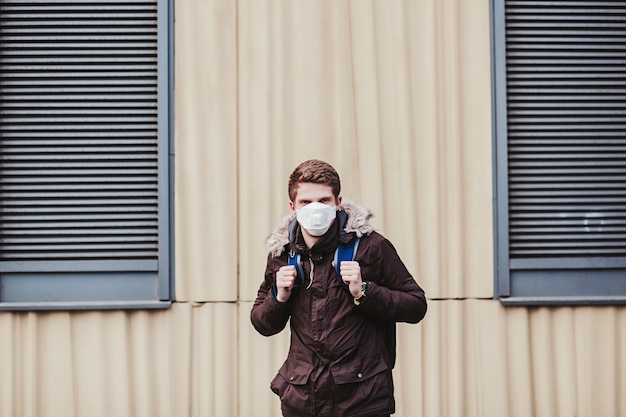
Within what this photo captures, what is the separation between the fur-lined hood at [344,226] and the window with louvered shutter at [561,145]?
7.33 feet

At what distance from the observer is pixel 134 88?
5.83 m

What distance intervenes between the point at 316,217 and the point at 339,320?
455mm

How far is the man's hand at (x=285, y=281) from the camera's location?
11.9ft

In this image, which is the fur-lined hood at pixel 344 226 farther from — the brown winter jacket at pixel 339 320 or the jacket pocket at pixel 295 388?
the jacket pocket at pixel 295 388

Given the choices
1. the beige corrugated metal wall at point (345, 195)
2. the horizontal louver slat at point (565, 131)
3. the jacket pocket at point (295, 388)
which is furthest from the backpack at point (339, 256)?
the horizontal louver slat at point (565, 131)

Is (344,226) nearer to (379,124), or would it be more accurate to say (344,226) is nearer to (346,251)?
(346,251)

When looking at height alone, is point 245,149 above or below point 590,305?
above

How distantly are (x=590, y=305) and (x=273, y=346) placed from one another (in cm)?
214

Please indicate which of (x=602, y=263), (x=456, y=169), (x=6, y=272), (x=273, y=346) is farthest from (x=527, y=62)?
(x=6, y=272)

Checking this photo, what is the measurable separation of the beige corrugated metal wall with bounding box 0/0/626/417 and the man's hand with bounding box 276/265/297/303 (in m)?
2.03

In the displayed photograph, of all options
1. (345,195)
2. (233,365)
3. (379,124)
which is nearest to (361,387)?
(233,365)

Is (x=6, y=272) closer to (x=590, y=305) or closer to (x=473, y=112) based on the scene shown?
(x=473, y=112)

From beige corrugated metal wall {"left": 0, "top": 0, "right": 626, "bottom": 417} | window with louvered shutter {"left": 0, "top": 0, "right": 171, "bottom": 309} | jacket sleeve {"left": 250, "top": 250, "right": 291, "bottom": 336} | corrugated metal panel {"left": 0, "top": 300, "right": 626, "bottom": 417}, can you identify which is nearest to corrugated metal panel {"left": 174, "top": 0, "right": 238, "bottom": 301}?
beige corrugated metal wall {"left": 0, "top": 0, "right": 626, "bottom": 417}

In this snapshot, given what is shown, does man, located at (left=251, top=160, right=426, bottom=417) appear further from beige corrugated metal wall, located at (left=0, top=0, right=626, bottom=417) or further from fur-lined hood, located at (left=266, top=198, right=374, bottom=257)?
beige corrugated metal wall, located at (left=0, top=0, right=626, bottom=417)
